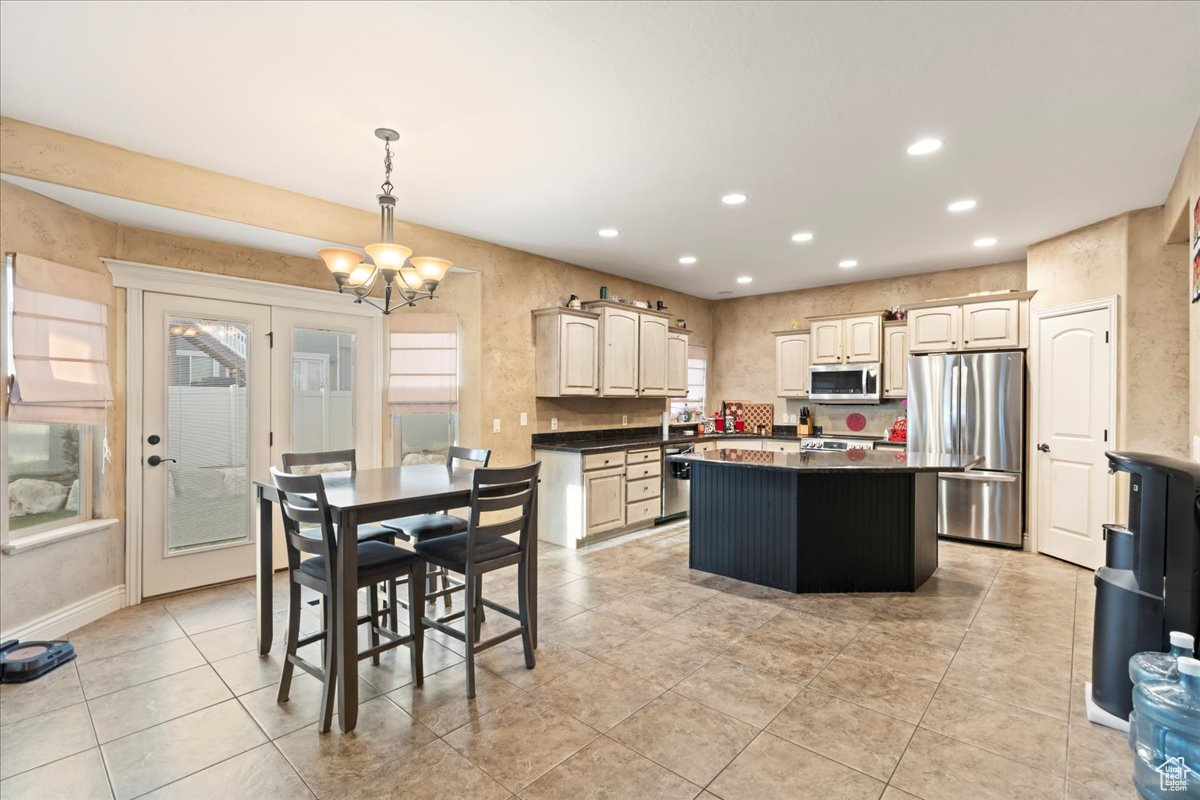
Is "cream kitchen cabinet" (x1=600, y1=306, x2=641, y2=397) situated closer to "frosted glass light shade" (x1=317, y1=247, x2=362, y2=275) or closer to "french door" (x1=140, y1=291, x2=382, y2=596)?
"french door" (x1=140, y1=291, x2=382, y2=596)

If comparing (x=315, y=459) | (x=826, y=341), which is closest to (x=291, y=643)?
(x=315, y=459)

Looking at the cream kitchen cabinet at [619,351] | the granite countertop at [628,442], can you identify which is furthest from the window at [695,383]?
the cream kitchen cabinet at [619,351]

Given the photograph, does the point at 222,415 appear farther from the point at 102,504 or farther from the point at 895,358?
the point at 895,358

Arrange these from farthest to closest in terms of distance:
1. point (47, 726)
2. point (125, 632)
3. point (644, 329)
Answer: point (644, 329) < point (125, 632) < point (47, 726)

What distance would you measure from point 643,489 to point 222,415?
3.73 metres

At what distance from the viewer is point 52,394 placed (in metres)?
3.27

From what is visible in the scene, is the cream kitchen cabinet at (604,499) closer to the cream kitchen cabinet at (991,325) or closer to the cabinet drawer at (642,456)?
the cabinet drawer at (642,456)

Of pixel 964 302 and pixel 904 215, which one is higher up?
pixel 904 215

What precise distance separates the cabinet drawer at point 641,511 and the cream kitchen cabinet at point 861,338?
110 inches

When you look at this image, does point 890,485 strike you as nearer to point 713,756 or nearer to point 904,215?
point 904,215

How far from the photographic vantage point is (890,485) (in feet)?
13.0

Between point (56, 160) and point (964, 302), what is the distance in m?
6.88

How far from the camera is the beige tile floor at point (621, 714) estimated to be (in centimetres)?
206

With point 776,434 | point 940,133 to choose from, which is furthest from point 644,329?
point 940,133
